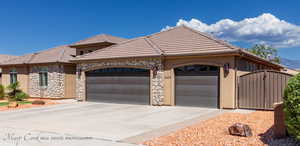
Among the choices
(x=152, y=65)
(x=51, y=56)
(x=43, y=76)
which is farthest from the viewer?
(x=51, y=56)

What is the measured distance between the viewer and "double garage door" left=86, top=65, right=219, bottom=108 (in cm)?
1355

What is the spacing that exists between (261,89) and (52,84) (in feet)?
50.9

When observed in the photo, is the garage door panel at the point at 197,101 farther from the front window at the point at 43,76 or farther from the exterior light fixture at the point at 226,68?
the front window at the point at 43,76

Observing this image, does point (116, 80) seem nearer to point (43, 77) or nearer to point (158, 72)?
point (158, 72)

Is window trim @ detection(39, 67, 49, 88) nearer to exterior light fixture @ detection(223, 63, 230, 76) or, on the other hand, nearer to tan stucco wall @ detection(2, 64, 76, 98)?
tan stucco wall @ detection(2, 64, 76, 98)

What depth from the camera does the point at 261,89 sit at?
41.0ft

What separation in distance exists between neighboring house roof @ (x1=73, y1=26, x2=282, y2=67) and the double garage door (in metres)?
0.97

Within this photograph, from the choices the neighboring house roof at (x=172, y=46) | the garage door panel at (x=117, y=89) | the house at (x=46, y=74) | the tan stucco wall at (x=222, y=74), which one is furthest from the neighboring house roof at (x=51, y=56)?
the tan stucco wall at (x=222, y=74)

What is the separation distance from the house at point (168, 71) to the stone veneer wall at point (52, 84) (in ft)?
8.24

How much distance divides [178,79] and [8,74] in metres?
17.6

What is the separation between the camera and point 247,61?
15031 millimetres

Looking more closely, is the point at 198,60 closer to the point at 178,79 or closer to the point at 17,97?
the point at 178,79

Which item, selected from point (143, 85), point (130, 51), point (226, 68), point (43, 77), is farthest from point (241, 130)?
point (43, 77)

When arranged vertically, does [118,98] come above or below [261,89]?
below
